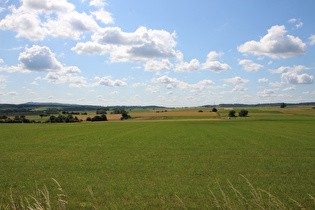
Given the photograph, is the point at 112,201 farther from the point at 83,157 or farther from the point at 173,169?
the point at 83,157

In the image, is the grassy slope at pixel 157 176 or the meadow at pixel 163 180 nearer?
the meadow at pixel 163 180

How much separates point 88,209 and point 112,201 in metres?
1.13

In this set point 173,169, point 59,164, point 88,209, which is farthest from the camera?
point 59,164

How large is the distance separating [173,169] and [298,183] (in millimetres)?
7775

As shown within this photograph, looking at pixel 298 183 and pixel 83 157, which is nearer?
pixel 298 183

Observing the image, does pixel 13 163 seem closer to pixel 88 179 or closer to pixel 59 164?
pixel 59 164

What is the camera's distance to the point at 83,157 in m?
19.0

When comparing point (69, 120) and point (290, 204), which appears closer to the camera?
point (290, 204)

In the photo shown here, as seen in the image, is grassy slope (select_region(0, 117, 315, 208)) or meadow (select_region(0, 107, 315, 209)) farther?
grassy slope (select_region(0, 117, 315, 208))

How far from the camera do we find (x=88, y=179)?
12445mm

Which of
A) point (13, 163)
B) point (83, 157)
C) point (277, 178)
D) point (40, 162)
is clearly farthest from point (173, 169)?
point (13, 163)

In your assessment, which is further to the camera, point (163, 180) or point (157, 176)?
point (157, 176)

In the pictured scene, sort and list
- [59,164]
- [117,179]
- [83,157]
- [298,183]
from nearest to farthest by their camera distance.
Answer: [298,183]
[117,179]
[59,164]
[83,157]

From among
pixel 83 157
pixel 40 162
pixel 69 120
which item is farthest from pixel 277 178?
pixel 69 120
